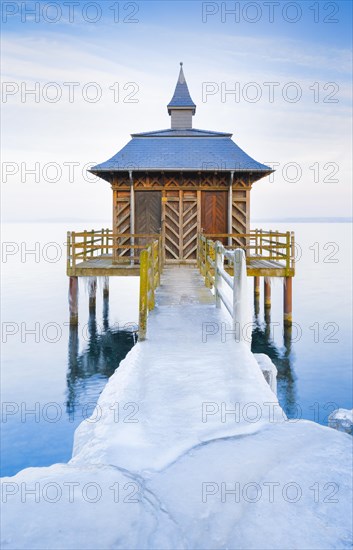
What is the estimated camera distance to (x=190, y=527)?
2695 millimetres

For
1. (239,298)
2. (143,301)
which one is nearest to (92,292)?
(143,301)

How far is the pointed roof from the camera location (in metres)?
24.8

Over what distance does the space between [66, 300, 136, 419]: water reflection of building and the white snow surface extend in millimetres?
8429

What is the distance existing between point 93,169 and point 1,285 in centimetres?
2405

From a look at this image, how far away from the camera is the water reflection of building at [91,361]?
13209 mm

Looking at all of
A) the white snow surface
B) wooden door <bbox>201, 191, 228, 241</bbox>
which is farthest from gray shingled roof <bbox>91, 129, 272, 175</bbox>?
the white snow surface

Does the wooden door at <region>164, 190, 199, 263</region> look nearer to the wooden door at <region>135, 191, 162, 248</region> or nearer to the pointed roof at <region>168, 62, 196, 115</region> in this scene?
the wooden door at <region>135, 191, 162, 248</region>

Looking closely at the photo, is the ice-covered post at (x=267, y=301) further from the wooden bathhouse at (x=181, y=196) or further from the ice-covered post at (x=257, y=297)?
the wooden bathhouse at (x=181, y=196)

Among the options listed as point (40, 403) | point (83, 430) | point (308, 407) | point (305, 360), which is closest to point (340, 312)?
point (305, 360)

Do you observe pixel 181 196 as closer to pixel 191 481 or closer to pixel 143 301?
pixel 143 301

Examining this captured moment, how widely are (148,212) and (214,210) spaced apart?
2901mm

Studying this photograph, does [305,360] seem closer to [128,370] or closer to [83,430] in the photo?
[128,370]

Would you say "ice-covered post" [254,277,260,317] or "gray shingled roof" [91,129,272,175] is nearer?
"gray shingled roof" [91,129,272,175]

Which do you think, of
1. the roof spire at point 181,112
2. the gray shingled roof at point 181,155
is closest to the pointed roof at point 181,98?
the roof spire at point 181,112
